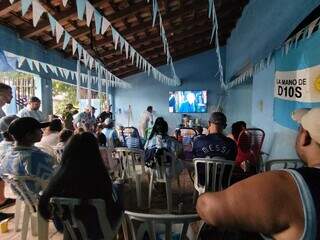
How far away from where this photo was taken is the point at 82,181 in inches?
66.6

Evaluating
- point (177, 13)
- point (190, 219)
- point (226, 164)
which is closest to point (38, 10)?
point (226, 164)

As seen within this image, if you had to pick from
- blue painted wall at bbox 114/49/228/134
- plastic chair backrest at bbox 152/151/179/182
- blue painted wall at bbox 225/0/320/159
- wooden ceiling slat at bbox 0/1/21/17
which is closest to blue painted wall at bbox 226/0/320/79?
blue painted wall at bbox 225/0/320/159

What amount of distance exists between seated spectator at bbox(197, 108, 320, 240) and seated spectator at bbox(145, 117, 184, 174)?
106 inches

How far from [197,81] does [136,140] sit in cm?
711

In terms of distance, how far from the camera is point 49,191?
172 cm

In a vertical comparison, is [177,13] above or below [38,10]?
above

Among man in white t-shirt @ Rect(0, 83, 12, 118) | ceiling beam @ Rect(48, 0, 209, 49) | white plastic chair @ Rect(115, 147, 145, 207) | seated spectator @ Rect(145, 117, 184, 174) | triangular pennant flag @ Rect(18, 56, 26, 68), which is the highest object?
ceiling beam @ Rect(48, 0, 209, 49)

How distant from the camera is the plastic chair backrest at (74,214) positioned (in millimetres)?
1646

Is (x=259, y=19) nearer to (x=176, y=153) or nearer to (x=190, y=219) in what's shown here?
(x=176, y=153)

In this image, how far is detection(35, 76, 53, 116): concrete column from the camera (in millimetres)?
6828

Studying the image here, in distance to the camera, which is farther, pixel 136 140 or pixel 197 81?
pixel 197 81

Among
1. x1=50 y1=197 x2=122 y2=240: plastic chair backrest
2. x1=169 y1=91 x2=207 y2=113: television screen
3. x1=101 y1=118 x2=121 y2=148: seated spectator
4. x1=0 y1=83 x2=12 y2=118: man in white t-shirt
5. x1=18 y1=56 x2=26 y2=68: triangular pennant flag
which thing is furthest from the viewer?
x1=169 y1=91 x2=207 y2=113: television screen

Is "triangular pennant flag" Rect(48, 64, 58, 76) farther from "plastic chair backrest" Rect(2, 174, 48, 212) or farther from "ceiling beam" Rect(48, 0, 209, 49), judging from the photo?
"plastic chair backrest" Rect(2, 174, 48, 212)

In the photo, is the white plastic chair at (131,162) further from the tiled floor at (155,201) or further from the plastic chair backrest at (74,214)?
the plastic chair backrest at (74,214)
